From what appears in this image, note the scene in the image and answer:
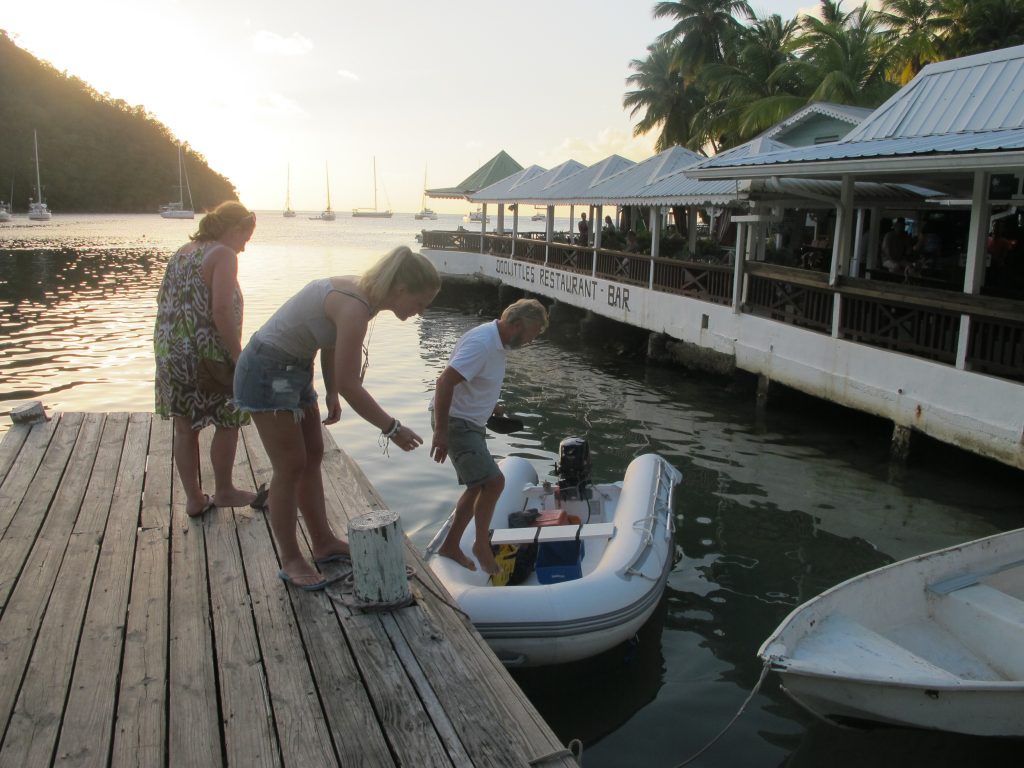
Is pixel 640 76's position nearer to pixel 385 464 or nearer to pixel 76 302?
pixel 76 302

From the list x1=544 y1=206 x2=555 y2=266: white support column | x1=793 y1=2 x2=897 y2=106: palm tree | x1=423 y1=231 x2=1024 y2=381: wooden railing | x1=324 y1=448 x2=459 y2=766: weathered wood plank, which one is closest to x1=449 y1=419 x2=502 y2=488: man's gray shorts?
x1=324 y1=448 x2=459 y2=766: weathered wood plank

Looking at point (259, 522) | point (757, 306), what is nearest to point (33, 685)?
point (259, 522)

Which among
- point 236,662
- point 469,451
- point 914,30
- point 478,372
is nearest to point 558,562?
point 469,451

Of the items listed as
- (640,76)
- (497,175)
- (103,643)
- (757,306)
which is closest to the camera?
(103,643)

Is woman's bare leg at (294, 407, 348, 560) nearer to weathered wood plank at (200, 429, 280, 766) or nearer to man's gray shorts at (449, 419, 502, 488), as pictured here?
weathered wood plank at (200, 429, 280, 766)

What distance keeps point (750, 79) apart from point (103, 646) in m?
32.3

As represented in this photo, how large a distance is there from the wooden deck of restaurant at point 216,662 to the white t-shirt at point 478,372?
2.86 feet

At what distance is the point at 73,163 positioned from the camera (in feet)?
371

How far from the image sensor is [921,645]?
4.83 m

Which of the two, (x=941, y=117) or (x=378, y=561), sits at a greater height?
(x=941, y=117)

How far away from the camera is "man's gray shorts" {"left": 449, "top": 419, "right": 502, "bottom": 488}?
4762mm

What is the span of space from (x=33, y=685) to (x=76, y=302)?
25.5 meters

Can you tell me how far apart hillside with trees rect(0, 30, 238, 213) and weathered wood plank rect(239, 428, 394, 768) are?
11008cm

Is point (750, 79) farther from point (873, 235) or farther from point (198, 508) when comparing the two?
point (198, 508)
